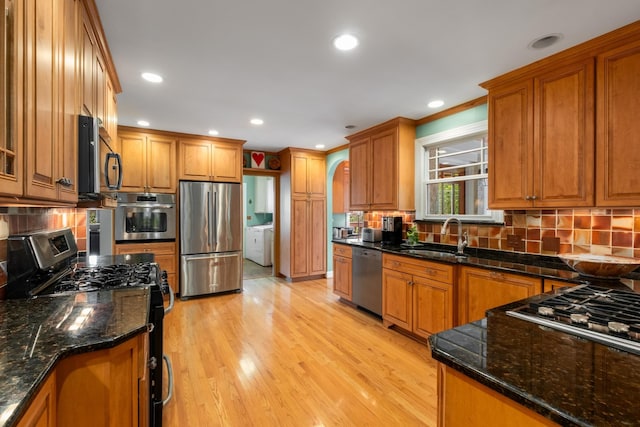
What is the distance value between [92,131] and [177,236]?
3082 millimetres

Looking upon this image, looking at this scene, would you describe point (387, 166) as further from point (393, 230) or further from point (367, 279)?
point (367, 279)

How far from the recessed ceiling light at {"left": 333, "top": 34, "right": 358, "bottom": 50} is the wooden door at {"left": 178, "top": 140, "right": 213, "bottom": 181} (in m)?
3.04

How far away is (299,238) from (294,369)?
3.00 metres

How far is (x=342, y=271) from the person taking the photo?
13.4 feet

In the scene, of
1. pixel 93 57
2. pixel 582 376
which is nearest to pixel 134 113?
pixel 93 57

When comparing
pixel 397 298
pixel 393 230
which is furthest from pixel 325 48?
pixel 397 298

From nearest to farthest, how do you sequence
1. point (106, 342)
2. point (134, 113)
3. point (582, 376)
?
point (582, 376)
point (106, 342)
point (134, 113)

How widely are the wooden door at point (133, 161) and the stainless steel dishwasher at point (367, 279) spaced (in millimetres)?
3059

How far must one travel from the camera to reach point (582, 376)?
74 centimetres

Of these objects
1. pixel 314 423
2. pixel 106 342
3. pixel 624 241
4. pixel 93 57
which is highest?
pixel 93 57

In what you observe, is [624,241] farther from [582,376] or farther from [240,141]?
[240,141]

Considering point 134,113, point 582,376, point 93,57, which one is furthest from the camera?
point 134,113

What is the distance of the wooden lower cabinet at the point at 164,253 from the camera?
405cm

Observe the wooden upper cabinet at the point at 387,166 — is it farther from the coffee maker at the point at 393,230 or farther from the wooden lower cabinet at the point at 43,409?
the wooden lower cabinet at the point at 43,409
